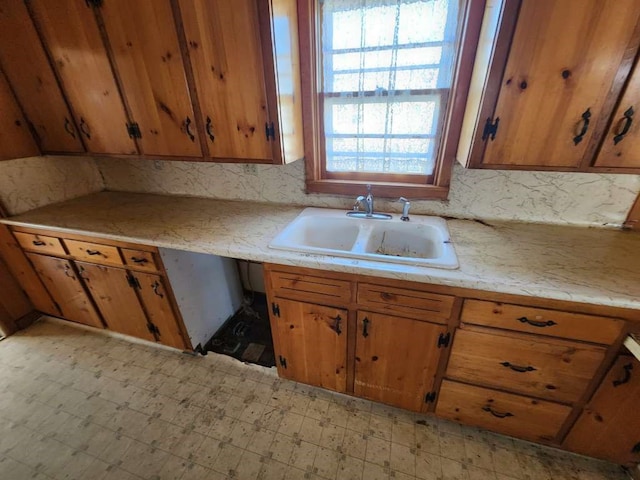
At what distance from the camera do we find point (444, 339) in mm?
1149

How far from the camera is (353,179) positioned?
1.63m

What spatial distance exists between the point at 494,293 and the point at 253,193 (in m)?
1.46

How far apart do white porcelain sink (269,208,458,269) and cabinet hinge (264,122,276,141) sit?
0.46 meters

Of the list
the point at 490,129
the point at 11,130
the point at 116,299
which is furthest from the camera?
the point at 116,299

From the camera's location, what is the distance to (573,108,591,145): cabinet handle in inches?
36.8

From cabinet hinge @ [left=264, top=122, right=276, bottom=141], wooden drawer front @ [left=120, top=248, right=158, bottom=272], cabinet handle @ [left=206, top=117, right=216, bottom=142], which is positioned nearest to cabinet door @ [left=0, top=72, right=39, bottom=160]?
wooden drawer front @ [left=120, top=248, right=158, bottom=272]

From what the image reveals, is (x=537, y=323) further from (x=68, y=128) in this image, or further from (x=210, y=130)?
(x=68, y=128)

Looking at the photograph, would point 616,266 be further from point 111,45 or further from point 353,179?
point 111,45

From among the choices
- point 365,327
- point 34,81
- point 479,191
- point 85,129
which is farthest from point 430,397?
point 34,81

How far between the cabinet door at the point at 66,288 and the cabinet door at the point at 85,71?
0.83 m

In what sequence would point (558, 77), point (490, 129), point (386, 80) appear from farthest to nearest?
1. point (386, 80)
2. point (490, 129)
3. point (558, 77)

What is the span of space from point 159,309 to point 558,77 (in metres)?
2.19

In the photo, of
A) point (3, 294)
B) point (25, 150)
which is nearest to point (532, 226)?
point (25, 150)

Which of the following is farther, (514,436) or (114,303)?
(114,303)
